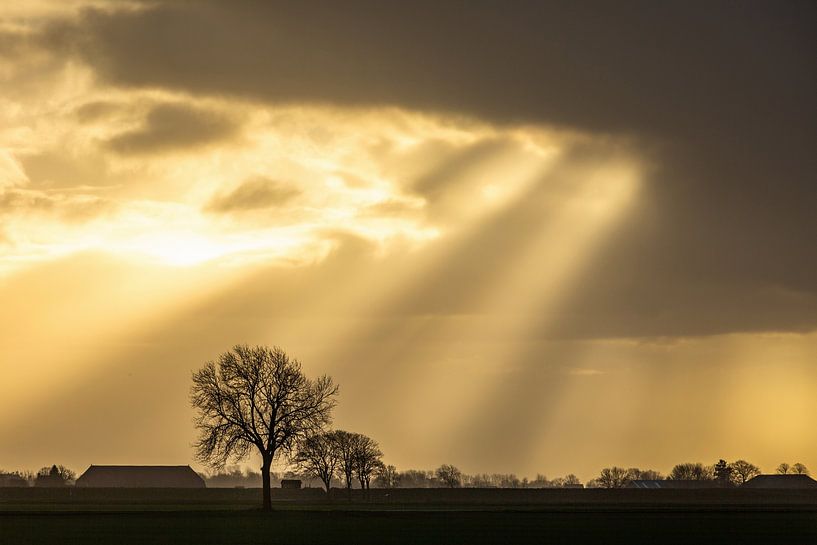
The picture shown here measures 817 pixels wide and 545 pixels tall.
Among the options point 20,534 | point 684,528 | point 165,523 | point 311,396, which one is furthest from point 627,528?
point 311,396

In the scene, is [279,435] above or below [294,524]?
above

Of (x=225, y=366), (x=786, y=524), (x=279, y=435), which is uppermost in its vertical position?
(x=225, y=366)

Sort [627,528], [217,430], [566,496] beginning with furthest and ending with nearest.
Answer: [566,496], [217,430], [627,528]

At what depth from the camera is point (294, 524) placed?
68.6 metres

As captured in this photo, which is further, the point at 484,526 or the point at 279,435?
the point at 279,435

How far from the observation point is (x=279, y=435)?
103 m

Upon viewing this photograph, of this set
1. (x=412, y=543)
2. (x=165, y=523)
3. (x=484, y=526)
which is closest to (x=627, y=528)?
(x=484, y=526)

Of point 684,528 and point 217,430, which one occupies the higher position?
point 217,430

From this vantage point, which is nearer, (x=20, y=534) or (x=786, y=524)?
(x=20, y=534)

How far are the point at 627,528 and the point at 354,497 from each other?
129697 mm

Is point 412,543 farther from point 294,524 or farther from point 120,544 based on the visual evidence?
point 294,524

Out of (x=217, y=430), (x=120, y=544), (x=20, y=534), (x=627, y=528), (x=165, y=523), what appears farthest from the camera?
(x=217, y=430)

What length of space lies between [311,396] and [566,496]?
9203 centimetres

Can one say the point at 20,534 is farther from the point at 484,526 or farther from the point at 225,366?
the point at 225,366
